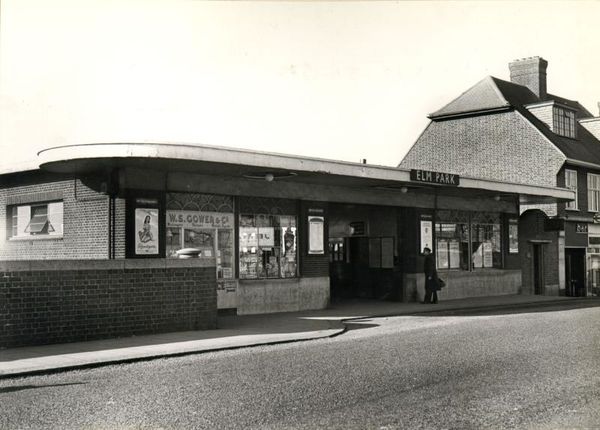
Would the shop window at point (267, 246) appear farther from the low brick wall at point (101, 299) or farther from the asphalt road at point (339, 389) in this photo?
the asphalt road at point (339, 389)

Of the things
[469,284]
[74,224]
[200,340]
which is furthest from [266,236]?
[469,284]

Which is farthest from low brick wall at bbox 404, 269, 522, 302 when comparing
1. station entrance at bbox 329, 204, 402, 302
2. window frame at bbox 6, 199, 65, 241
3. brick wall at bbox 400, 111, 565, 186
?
window frame at bbox 6, 199, 65, 241

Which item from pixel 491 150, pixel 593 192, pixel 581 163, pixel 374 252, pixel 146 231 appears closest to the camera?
pixel 146 231

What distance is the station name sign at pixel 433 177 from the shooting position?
20.3 meters

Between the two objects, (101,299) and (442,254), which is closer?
(101,299)

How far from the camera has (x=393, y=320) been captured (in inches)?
684

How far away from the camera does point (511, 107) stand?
31.8 metres

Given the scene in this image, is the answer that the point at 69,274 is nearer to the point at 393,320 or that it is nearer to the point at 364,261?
the point at 393,320

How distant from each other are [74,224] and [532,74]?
26.7 metres

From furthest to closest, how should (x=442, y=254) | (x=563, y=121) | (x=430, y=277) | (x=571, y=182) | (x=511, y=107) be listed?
1. (x=563, y=121)
2. (x=511, y=107)
3. (x=571, y=182)
4. (x=442, y=254)
5. (x=430, y=277)

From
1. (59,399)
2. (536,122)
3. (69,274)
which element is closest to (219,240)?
(69,274)

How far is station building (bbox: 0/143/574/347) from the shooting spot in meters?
12.9

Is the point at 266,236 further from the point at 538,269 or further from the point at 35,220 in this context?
the point at 538,269

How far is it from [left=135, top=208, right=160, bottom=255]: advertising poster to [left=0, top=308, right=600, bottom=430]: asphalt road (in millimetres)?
5218
